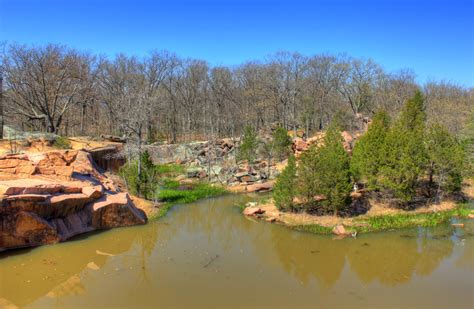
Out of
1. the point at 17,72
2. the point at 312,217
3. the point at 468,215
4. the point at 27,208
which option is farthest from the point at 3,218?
the point at 17,72

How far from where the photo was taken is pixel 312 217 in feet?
69.0

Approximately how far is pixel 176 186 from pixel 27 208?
16504mm

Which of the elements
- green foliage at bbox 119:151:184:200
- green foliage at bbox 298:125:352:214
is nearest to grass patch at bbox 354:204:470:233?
green foliage at bbox 298:125:352:214

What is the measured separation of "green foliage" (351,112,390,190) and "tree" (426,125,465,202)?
329cm

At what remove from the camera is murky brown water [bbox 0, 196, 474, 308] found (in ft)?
39.3

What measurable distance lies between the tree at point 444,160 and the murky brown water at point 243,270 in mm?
4628

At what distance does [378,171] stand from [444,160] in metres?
4.58

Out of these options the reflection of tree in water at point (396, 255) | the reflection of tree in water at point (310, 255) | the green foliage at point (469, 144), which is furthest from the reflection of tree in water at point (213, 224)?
the green foliage at point (469, 144)

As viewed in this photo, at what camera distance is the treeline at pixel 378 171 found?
20.7 meters

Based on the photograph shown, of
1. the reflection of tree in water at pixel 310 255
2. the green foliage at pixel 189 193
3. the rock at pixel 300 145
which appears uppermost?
the rock at pixel 300 145

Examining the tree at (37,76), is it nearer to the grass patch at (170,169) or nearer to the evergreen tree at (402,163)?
the grass patch at (170,169)

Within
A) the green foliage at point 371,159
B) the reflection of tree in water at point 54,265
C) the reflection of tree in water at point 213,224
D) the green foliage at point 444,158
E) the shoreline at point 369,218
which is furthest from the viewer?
the green foliage at point 444,158

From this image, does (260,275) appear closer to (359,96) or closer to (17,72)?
(17,72)

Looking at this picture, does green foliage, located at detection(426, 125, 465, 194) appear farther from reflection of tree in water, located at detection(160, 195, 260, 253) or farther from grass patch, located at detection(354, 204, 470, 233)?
reflection of tree in water, located at detection(160, 195, 260, 253)
